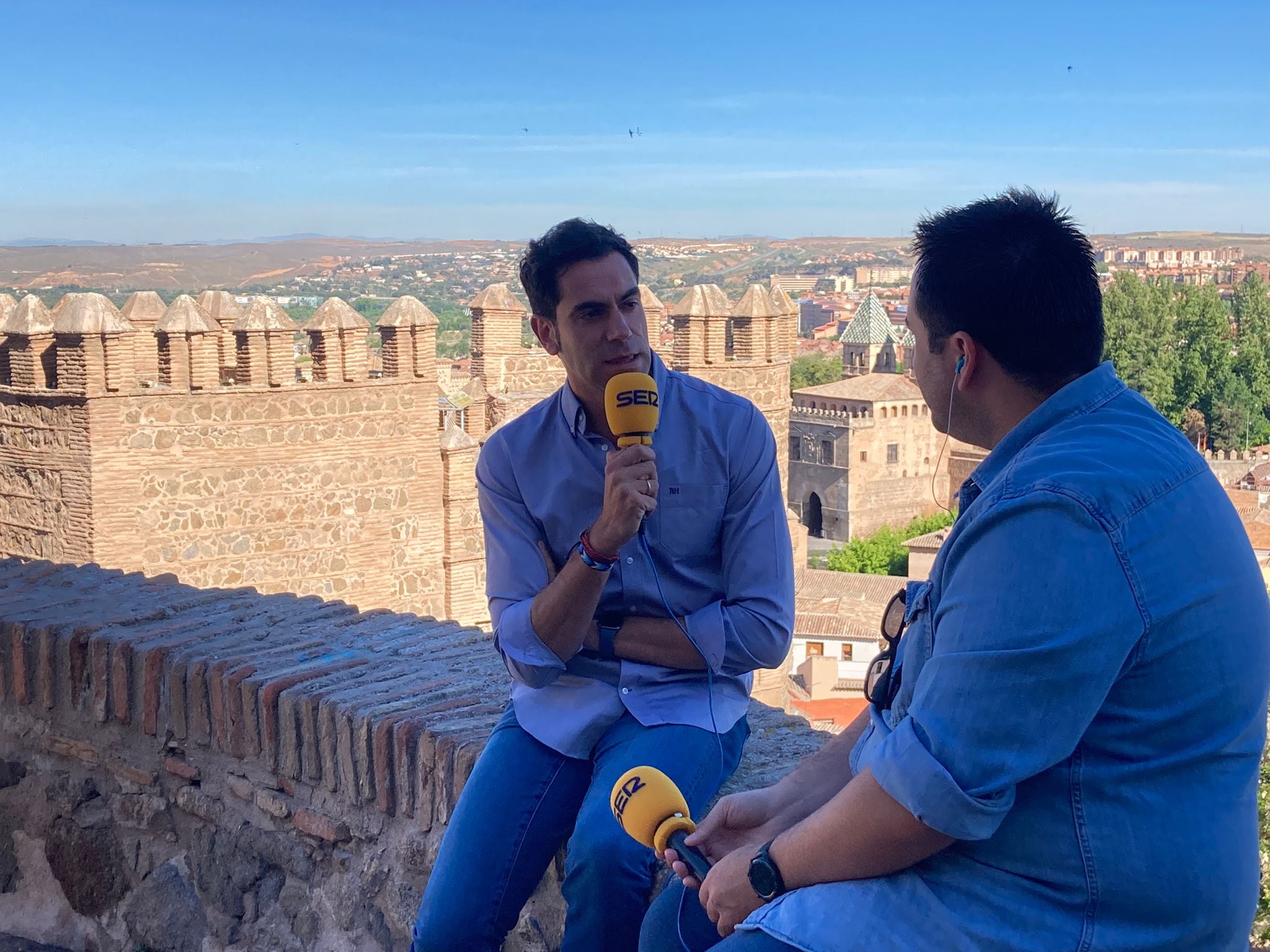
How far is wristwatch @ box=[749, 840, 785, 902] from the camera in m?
1.62

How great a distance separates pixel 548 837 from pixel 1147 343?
56451 mm

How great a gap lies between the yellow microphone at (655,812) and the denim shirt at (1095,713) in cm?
43

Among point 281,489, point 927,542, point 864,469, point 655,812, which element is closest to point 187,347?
point 281,489

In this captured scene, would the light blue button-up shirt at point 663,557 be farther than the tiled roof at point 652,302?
No

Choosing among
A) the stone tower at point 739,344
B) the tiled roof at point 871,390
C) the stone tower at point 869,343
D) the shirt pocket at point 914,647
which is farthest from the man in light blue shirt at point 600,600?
the stone tower at point 869,343

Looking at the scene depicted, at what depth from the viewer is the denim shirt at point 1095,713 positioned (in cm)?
134

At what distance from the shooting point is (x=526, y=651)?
2238mm

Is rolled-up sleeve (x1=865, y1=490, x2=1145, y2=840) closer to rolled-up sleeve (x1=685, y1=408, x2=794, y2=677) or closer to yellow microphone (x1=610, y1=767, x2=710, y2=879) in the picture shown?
yellow microphone (x1=610, y1=767, x2=710, y2=879)

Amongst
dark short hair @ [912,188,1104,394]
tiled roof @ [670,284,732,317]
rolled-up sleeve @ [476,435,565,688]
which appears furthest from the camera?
tiled roof @ [670,284,732,317]

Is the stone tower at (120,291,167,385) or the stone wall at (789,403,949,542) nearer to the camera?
the stone tower at (120,291,167,385)

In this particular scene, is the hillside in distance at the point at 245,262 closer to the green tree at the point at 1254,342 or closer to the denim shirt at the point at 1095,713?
the denim shirt at the point at 1095,713

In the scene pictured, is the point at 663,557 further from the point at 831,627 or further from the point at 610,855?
the point at 831,627

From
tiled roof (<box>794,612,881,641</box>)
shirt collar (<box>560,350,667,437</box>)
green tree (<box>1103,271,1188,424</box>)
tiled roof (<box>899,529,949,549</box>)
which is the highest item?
shirt collar (<box>560,350,667,437</box>)

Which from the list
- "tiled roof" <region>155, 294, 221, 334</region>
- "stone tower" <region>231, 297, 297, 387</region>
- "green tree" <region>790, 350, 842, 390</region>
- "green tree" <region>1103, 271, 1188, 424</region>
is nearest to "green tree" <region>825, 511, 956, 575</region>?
"green tree" <region>1103, 271, 1188, 424</region>
